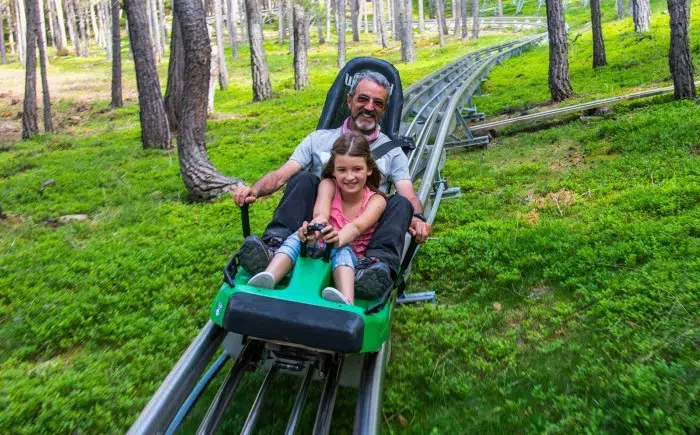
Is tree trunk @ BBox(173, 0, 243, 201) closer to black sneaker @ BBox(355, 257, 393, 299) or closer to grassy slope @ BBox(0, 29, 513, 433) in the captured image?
grassy slope @ BBox(0, 29, 513, 433)

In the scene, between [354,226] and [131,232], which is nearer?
[354,226]

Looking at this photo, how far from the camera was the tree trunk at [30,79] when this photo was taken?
13.3m

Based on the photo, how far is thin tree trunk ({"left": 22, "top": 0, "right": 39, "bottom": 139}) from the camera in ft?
43.8

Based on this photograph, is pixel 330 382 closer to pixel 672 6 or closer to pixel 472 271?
pixel 472 271

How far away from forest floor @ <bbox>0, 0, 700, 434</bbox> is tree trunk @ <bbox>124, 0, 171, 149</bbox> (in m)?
2.13

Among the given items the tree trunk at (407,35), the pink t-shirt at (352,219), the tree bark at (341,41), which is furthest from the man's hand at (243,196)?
the tree trunk at (407,35)

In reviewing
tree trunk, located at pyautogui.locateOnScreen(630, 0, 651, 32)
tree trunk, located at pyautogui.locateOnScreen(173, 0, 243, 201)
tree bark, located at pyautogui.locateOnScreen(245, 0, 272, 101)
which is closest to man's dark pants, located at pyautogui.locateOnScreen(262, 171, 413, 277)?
tree trunk, located at pyautogui.locateOnScreen(173, 0, 243, 201)

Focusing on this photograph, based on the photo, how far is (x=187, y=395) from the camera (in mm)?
2562

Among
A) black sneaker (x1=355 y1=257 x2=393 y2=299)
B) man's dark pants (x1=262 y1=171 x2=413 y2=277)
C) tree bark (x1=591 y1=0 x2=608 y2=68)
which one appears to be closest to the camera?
black sneaker (x1=355 y1=257 x2=393 y2=299)

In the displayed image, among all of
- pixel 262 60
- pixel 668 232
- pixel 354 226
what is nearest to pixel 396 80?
pixel 354 226

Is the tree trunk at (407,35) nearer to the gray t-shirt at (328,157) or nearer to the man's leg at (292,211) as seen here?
the gray t-shirt at (328,157)

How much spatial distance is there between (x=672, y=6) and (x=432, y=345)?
6.58m

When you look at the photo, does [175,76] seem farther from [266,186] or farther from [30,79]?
[266,186]

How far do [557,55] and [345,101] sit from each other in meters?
7.26
